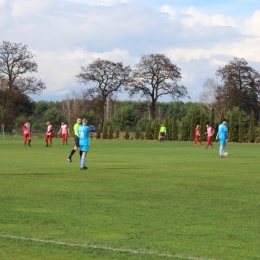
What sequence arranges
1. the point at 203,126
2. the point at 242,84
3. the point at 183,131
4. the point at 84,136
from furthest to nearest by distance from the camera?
the point at 242,84
the point at 183,131
the point at 203,126
the point at 84,136

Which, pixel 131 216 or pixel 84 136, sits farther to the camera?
pixel 84 136

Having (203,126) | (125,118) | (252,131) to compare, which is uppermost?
(125,118)

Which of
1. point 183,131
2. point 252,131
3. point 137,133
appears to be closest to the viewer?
point 252,131

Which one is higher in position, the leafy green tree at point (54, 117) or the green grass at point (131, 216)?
the leafy green tree at point (54, 117)

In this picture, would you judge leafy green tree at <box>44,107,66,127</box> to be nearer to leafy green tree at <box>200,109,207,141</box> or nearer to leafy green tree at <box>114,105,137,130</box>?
leafy green tree at <box>114,105,137,130</box>

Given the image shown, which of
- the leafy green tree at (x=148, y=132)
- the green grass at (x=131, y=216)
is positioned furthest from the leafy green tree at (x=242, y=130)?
the green grass at (x=131, y=216)

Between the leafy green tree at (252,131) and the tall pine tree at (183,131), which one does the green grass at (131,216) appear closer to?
the leafy green tree at (252,131)

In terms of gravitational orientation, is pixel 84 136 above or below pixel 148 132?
below

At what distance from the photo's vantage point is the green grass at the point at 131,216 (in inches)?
308

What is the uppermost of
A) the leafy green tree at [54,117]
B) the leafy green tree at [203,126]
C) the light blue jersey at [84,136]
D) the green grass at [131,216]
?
the leafy green tree at [54,117]

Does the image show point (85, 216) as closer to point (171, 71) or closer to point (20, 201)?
point (20, 201)

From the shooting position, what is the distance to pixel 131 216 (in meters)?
10.5

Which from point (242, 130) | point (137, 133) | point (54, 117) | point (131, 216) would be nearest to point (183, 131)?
point (137, 133)

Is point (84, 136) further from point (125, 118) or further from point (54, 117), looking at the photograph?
point (54, 117)
